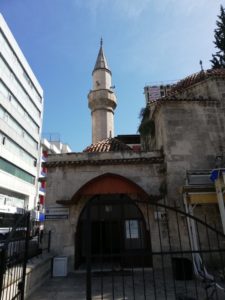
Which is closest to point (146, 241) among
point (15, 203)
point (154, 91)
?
point (15, 203)

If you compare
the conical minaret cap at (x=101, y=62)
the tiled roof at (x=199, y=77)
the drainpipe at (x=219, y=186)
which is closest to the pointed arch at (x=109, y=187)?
the drainpipe at (x=219, y=186)

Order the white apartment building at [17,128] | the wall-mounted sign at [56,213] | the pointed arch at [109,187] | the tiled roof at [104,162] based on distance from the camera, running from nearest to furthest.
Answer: the pointed arch at [109,187] < the wall-mounted sign at [56,213] < the tiled roof at [104,162] < the white apartment building at [17,128]

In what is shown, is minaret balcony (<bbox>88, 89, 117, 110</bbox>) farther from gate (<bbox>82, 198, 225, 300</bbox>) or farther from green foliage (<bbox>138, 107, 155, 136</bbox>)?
gate (<bbox>82, 198, 225, 300</bbox>)

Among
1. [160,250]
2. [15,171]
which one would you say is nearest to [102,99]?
[15,171]

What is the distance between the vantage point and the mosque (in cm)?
1050

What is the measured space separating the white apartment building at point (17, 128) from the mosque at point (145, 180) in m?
18.4

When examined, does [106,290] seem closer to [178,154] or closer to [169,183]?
[169,183]

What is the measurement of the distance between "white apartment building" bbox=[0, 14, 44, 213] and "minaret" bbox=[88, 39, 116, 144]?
10.7 metres

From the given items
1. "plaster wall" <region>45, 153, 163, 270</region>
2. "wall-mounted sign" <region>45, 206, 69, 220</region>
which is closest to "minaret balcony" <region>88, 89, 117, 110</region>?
"plaster wall" <region>45, 153, 163, 270</region>

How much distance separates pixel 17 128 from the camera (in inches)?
1227

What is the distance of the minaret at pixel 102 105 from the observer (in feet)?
79.4

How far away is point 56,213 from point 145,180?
4451mm

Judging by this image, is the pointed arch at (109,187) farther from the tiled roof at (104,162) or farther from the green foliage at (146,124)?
the green foliage at (146,124)

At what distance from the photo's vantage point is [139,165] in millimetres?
11586
